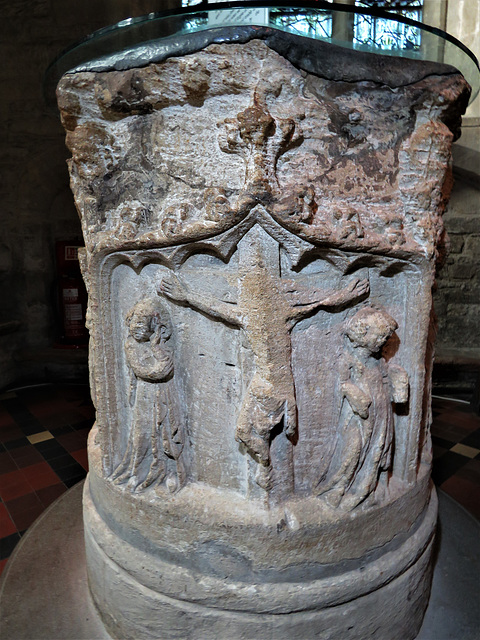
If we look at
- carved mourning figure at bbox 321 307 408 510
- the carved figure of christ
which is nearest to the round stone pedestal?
carved mourning figure at bbox 321 307 408 510

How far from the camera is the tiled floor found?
3.00m

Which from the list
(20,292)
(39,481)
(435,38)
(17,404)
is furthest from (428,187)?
(20,292)

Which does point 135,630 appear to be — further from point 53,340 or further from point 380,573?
point 53,340

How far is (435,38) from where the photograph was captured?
1569 mm

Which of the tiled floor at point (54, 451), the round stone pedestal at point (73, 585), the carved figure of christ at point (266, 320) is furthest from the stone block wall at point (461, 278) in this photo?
the carved figure of christ at point (266, 320)

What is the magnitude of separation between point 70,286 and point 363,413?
4319 mm

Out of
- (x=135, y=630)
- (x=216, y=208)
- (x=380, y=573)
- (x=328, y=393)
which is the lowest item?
(x=135, y=630)

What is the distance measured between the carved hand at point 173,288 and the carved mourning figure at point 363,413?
2.19 feet

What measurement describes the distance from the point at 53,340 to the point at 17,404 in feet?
3.50

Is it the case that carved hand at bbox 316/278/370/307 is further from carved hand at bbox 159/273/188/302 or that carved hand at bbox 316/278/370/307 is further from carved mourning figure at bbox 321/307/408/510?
carved hand at bbox 159/273/188/302

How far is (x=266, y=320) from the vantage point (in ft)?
5.37

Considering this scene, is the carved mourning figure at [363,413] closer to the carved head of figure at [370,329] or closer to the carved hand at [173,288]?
the carved head of figure at [370,329]

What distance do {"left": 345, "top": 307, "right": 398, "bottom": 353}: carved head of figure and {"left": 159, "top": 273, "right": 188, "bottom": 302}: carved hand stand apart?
0.67 metres

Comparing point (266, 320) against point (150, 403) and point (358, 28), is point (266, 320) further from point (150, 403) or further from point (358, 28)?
point (358, 28)
